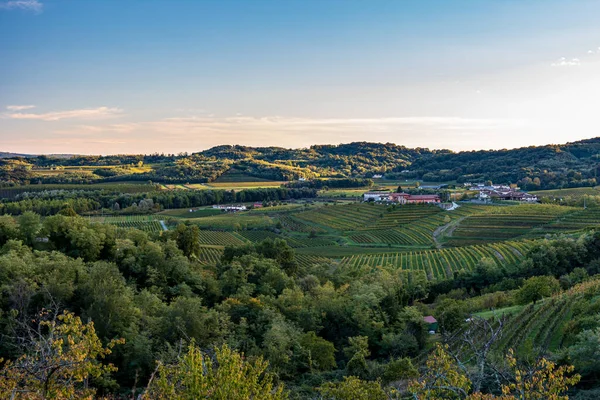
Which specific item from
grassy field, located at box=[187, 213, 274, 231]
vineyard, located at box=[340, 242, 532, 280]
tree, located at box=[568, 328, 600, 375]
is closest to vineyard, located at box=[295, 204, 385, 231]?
grassy field, located at box=[187, 213, 274, 231]

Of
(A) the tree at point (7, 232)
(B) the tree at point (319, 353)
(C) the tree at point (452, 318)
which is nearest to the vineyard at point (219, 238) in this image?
(A) the tree at point (7, 232)

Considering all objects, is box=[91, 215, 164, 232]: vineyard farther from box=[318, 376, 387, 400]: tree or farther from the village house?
box=[318, 376, 387, 400]: tree

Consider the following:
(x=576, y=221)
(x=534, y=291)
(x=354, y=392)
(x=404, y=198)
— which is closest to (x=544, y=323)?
(x=534, y=291)

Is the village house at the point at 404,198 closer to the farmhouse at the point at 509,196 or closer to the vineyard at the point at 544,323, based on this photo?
the farmhouse at the point at 509,196

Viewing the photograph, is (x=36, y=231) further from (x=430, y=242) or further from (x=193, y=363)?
(x=430, y=242)

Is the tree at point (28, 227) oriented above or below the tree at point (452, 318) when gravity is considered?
above

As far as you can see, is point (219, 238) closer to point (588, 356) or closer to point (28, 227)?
point (28, 227)

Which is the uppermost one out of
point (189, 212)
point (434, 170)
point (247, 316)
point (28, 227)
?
point (434, 170)

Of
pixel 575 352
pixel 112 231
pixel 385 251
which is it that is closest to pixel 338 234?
pixel 385 251
